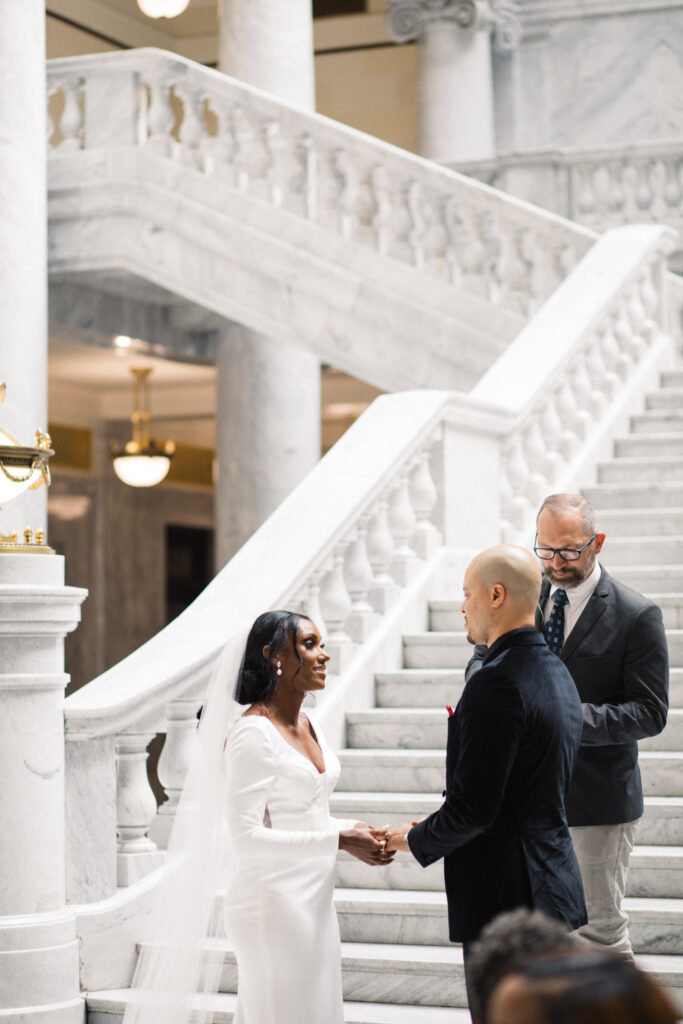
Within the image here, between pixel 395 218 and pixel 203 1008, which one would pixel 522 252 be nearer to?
pixel 395 218

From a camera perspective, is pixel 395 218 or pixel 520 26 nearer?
pixel 395 218

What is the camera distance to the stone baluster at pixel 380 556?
6230 millimetres

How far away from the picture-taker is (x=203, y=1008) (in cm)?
381

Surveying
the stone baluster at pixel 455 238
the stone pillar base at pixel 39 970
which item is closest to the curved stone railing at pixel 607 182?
the stone baluster at pixel 455 238

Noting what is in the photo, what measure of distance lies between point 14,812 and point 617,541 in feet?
11.6

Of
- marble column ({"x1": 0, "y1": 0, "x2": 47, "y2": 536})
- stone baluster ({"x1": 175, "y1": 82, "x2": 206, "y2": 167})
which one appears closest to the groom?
marble column ({"x1": 0, "y1": 0, "x2": 47, "y2": 536})

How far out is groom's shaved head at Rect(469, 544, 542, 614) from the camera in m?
3.15

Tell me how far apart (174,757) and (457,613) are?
6.48 feet

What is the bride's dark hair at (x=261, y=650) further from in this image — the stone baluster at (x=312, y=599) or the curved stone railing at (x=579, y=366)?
the curved stone railing at (x=579, y=366)

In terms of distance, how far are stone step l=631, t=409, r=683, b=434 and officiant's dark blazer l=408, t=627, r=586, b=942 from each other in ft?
18.1

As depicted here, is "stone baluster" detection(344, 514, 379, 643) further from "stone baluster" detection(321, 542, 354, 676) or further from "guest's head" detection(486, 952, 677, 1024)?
"guest's head" detection(486, 952, 677, 1024)

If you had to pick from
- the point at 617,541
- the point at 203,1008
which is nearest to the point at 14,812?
the point at 203,1008

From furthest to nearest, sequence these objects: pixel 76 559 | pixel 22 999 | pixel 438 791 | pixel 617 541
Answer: pixel 76 559 → pixel 617 541 → pixel 438 791 → pixel 22 999

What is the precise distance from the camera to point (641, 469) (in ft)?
Answer: 26.0
